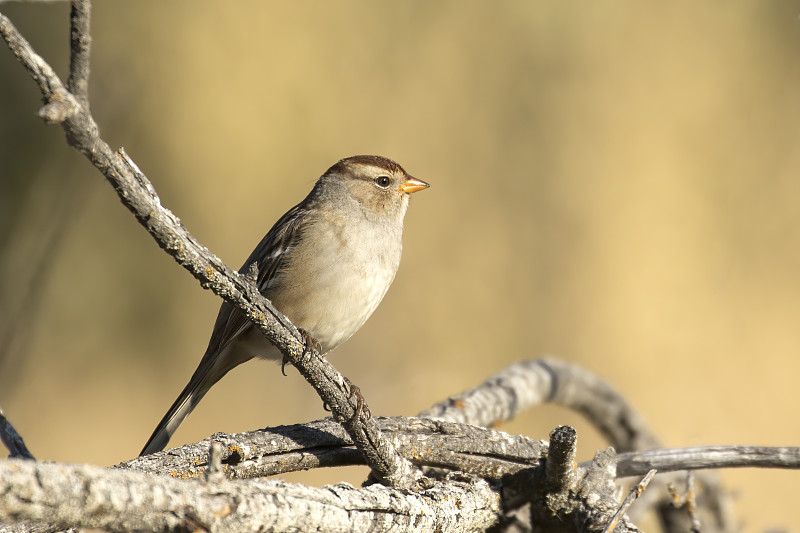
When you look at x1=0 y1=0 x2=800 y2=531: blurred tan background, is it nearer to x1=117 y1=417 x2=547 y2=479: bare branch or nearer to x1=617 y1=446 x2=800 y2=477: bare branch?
x1=617 y1=446 x2=800 y2=477: bare branch

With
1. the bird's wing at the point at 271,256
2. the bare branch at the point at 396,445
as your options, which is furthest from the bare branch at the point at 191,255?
the bird's wing at the point at 271,256

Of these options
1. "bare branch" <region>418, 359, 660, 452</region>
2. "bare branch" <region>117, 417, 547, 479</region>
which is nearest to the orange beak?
"bare branch" <region>418, 359, 660, 452</region>

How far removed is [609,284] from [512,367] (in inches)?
102

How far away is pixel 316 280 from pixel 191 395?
74 cm

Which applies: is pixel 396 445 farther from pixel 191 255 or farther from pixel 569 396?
pixel 569 396

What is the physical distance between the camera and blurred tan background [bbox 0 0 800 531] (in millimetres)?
6016

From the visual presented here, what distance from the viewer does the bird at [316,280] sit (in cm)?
340

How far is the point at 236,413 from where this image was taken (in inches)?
244

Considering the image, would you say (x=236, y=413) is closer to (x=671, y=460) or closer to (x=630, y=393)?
(x=630, y=393)

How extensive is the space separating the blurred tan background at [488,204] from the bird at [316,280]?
2.47 m

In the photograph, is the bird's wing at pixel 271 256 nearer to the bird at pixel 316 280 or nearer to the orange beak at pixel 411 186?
the bird at pixel 316 280

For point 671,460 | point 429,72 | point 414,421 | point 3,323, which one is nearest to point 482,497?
point 414,421

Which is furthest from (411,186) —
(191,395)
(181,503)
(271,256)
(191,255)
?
(181,503)

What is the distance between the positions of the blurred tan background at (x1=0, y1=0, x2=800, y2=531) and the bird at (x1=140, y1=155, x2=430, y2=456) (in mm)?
2466
